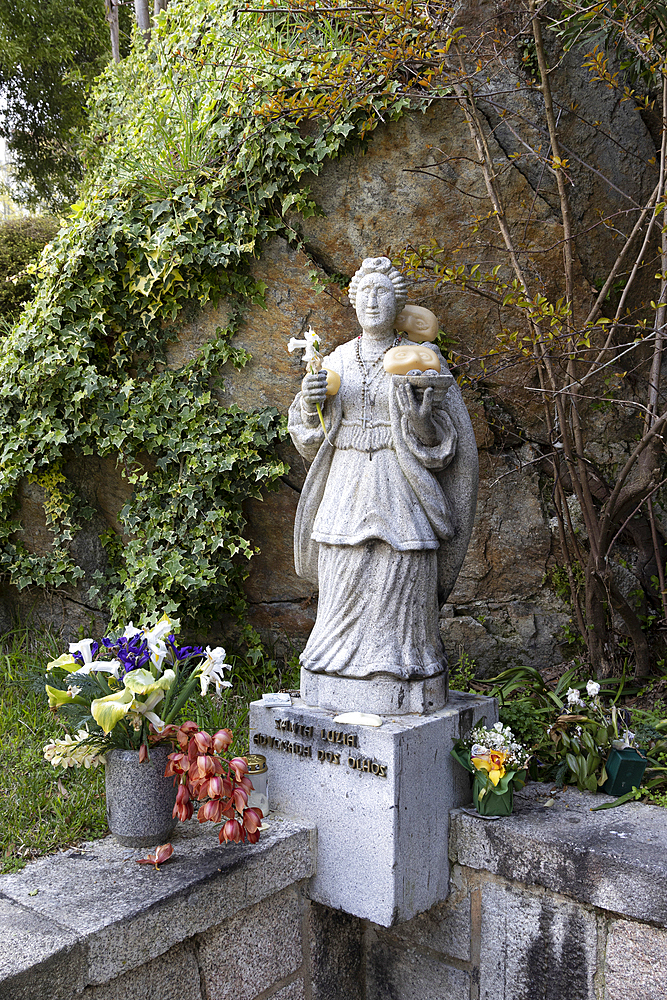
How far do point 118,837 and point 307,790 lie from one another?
2.44 ft

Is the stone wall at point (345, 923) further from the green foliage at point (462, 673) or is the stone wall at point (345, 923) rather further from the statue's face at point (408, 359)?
the statue's face at point (408, 359)

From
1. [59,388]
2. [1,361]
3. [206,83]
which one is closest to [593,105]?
[206,83]

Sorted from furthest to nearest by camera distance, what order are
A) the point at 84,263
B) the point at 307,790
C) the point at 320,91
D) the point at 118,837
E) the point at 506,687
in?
the point at 84,263, the point at 320,91, the point at 506,687, the point at 307,790, the point at 118,837

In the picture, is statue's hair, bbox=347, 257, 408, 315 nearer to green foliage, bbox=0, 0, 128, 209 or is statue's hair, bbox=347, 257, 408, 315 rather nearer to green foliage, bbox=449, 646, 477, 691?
green foliage, bbox=449, 646, 477, 691

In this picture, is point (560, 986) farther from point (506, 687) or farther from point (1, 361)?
point (1, 361)

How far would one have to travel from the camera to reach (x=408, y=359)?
2.99 metres

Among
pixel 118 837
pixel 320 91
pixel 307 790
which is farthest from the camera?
pixel 320 91

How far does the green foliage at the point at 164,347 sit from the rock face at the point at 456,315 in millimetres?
159

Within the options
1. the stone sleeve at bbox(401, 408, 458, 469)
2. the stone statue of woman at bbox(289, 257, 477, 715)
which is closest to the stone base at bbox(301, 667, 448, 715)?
the stone statue of woman at bbox(289, 257, 477, 715)

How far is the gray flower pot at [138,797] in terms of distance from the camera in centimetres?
270

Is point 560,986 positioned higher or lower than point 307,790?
lower

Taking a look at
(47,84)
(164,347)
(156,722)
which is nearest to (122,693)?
(156,722)

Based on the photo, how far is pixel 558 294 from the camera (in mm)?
4746

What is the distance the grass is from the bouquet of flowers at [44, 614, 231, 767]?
104mm
